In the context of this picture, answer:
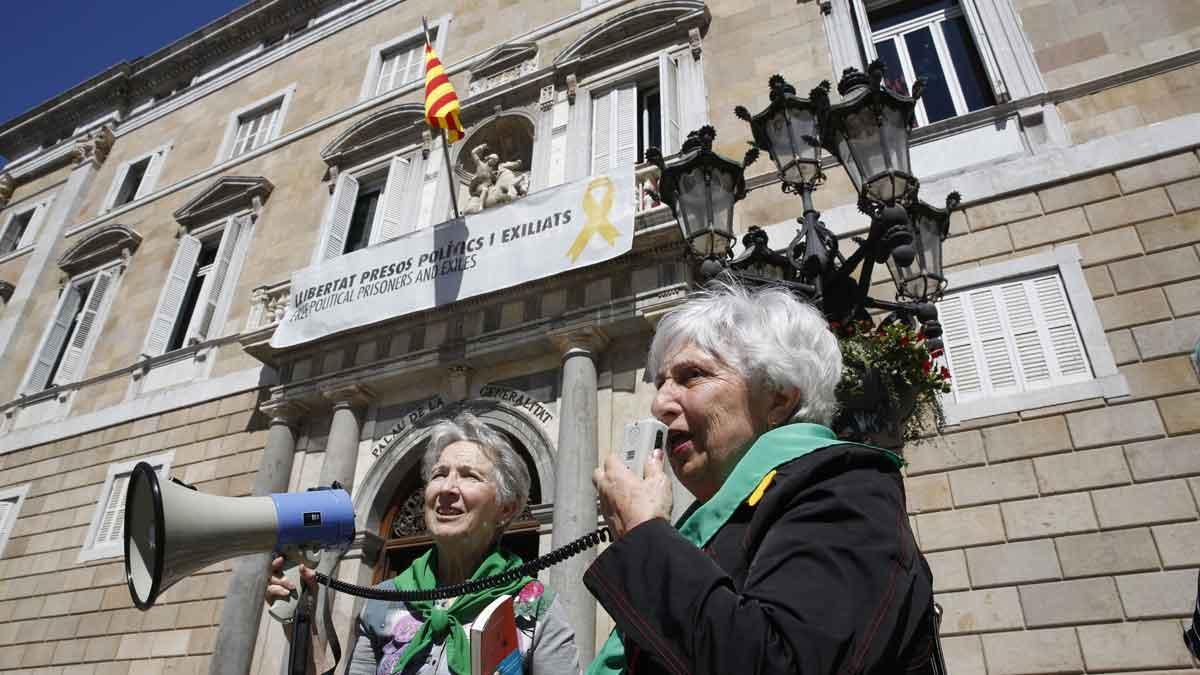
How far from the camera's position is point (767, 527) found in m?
1.41

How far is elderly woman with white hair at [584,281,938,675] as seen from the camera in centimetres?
119

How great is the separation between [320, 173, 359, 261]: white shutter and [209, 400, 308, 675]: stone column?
113 inches

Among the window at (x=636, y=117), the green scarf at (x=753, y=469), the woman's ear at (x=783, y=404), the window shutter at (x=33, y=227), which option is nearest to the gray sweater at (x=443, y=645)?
the green scarf at (x=753, y=469)

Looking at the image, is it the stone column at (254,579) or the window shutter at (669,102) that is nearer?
the stone column at (254,579)

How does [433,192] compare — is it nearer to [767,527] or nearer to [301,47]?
[301,47]

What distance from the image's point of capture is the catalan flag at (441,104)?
1009 cm

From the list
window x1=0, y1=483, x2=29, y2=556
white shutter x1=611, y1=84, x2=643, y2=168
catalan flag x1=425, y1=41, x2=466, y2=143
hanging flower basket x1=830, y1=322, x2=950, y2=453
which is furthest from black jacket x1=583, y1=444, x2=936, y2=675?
window x1=0, y1=483, x2=29, y2=556

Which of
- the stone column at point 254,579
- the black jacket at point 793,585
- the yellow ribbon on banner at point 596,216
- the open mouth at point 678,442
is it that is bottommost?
the black jacket at point 793,585

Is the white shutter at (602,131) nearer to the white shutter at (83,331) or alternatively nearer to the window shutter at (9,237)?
the white shutter at (83,331)

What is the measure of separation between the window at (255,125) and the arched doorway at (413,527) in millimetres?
9153

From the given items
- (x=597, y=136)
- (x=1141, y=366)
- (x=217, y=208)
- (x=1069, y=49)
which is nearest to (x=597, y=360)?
(x=597, y=136)

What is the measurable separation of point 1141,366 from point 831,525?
6004 millimetres

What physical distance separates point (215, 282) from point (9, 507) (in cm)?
536

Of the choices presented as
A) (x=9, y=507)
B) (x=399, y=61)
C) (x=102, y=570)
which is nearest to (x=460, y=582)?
(x=102, y=570)
